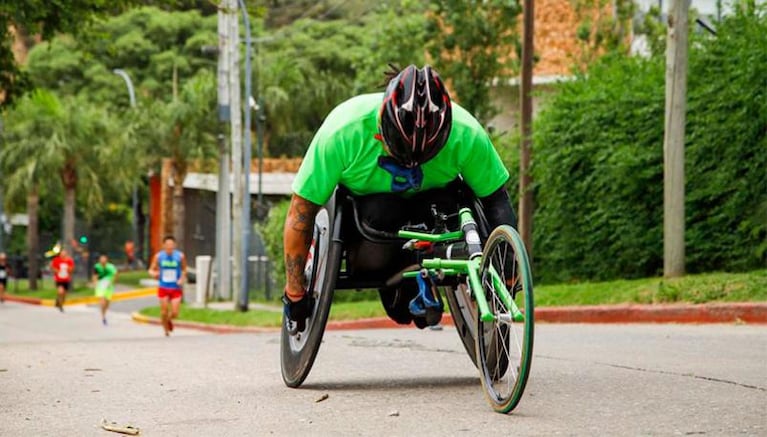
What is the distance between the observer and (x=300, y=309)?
8195 millimetres

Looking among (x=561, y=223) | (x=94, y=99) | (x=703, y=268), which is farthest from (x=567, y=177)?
(x=94, y=99)

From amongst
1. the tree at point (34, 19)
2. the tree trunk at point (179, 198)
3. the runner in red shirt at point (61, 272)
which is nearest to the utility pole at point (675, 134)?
the tree at point (34, 19)

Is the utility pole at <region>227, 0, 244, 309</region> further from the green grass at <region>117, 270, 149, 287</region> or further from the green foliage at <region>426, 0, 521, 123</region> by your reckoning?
the green grass at <region>117, 270, 149, 287</region>

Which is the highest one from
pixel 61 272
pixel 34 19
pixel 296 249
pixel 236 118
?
pixel 34 19

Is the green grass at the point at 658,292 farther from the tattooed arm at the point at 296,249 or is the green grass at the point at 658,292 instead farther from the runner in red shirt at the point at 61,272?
the runner in red shirt at the point at 61,272

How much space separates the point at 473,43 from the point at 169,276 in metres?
12.2

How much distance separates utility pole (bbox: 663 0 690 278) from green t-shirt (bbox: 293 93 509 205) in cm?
1153

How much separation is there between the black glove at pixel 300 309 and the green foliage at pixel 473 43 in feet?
83.4

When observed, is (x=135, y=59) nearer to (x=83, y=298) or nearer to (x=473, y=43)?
(x=83, y=298)

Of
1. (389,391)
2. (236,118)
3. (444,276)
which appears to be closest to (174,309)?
(236,118)

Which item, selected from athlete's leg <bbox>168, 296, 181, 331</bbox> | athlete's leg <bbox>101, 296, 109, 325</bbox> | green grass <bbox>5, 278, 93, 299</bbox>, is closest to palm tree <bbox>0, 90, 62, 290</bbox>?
green grass <bbox>5, 278, 93, 299</bbox>

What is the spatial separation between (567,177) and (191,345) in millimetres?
10325

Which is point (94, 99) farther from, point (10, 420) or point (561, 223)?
point (10, 420)

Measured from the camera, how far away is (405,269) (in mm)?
7980
